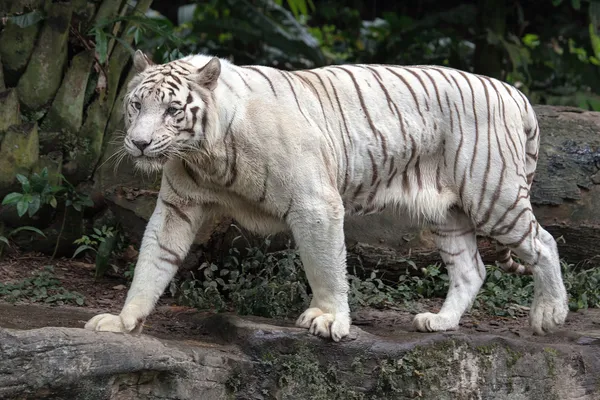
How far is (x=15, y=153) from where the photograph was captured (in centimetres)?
612

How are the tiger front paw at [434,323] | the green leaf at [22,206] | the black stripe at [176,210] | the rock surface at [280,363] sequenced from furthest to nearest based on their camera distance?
1. the green leaf at [22,206]
2. the tiger front paw at [434,323]
3. the black stripe at [176,210]
4. the rock surface at [280,363]

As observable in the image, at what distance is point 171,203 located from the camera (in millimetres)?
4551

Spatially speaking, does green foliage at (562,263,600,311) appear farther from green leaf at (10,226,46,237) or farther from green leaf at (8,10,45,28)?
green leaf at (8,10,45,28)

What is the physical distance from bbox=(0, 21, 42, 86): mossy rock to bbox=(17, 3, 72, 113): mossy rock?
0.05 metres

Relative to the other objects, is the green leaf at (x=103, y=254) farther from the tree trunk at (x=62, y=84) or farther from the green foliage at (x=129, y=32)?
the green foliage at (x=129, y=32)

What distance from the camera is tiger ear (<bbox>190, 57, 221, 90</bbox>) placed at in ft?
13.7

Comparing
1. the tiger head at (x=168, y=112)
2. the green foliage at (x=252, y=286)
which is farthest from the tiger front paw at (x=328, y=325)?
the tiger head at (x=168, y=112)

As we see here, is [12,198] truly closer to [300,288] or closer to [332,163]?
[300,288]

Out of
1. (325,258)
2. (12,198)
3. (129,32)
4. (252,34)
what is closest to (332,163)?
(325,258)

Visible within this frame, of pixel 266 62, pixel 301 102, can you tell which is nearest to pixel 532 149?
pixel 301 102

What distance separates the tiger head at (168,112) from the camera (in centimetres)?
404

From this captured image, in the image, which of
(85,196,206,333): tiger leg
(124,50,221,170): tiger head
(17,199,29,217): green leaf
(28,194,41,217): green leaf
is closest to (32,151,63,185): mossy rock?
(28,194,41,217): green leaf

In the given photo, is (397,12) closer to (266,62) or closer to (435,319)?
(266,62)

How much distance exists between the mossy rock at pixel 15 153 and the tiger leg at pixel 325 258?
8.43 feet
